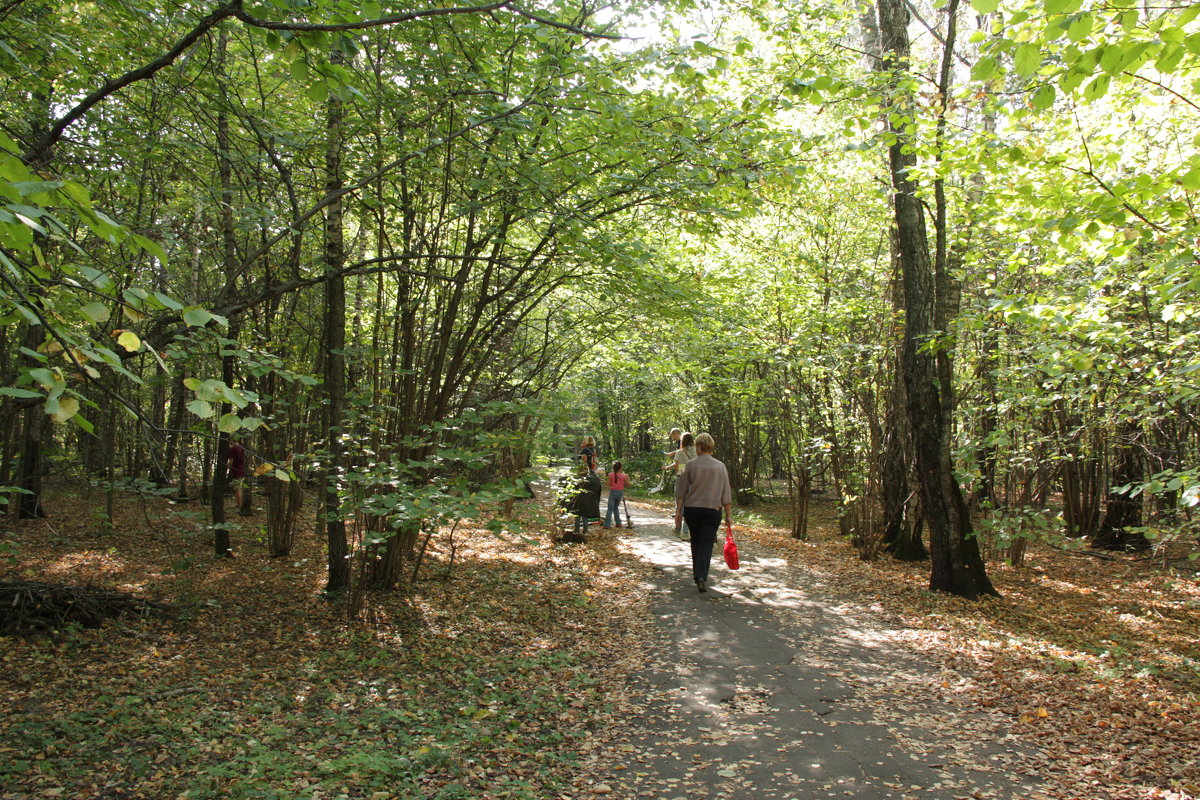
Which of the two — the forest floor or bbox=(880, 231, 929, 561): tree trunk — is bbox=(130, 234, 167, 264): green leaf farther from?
bbox=(880, 231, 929, 561): tree trunk

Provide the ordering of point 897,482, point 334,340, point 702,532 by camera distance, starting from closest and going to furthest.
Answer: point 334,340 → point 702,532 → point 897,482

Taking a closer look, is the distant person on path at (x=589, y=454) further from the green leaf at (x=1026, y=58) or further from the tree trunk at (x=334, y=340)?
the green leaf at (x=1026, y=58)

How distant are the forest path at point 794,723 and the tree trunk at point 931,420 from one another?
4.91 feet

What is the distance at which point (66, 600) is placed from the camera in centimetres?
581

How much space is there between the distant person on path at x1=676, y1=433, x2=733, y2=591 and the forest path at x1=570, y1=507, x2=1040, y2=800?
37.4 inches

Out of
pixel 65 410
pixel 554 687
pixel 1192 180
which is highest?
pixel 1192 180

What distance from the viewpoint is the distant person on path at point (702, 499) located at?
742 cm

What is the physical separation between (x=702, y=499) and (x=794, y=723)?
3.26 metres

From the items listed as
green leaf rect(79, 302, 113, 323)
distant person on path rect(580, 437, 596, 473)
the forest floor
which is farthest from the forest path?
distant person on path rect(580, 437, 596, 473)

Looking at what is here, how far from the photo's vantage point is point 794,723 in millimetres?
4312

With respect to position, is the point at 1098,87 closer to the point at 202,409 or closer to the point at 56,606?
the point at 202,409

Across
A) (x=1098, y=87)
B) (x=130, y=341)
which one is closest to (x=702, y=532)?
(x=1098, y=87)

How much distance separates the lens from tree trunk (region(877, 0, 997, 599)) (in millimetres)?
7586

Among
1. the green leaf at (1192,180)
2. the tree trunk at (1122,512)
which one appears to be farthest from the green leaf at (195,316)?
the tree trunk at (1122,512)
